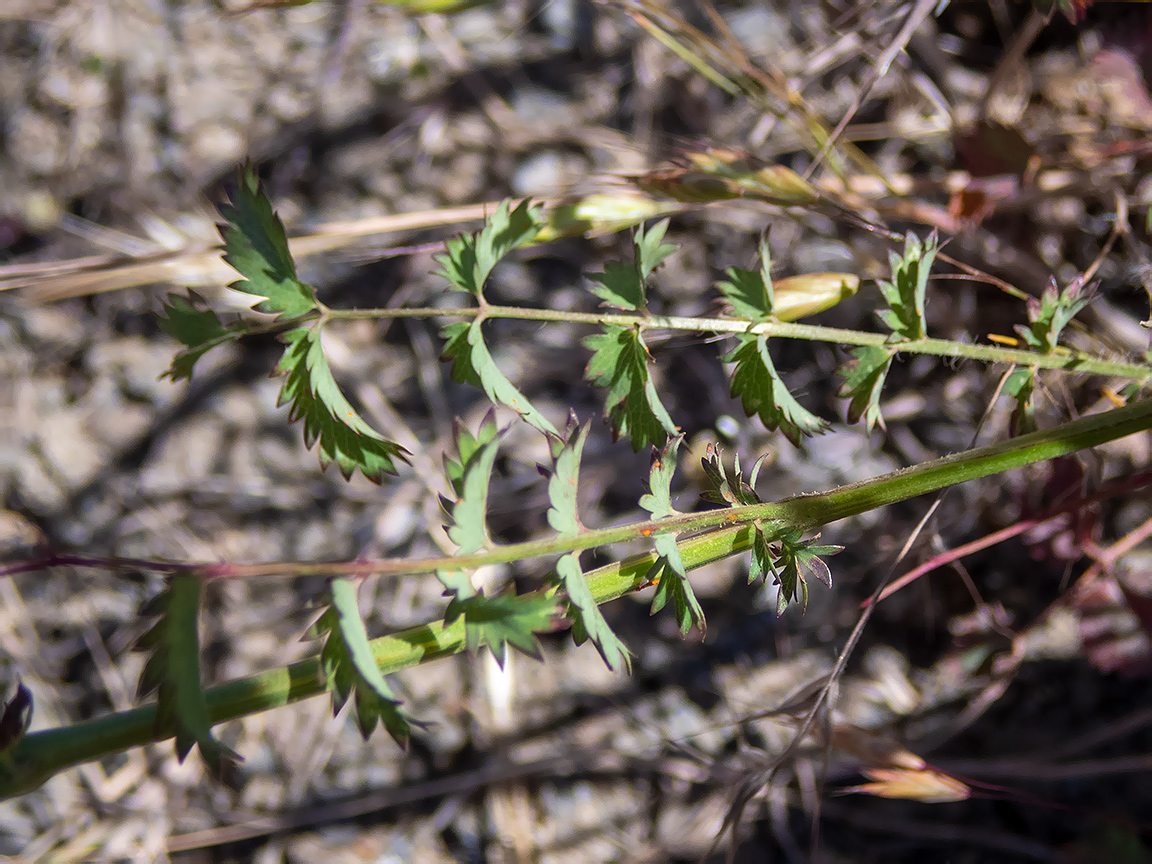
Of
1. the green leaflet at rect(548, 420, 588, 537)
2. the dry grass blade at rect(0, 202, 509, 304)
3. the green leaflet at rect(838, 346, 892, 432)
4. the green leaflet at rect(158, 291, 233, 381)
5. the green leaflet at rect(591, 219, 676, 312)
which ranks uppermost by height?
the dry grass blade at rect(0, 202, 509, 304)

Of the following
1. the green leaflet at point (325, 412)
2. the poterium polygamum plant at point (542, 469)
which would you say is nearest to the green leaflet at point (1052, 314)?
the poterium polygamum plant at point (542, 469)

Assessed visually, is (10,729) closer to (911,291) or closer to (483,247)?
(483,247)

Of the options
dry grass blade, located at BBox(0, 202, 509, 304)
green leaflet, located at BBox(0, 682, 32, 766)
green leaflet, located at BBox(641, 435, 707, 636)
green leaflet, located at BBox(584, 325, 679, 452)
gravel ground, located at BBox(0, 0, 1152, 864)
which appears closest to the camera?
A: green leaflet, located at BBox(0, 682, 32, 766)

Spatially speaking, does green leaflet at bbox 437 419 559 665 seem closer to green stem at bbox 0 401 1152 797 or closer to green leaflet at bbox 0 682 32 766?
green stem at bbox 0 401 1152 797

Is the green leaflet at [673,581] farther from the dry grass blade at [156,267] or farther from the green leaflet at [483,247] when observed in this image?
the dry grass blade at [156,267]

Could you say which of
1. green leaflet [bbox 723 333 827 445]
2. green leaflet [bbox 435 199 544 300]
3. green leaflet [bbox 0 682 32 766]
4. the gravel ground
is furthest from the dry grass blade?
green leaflet [bbox 0 682 32 766]

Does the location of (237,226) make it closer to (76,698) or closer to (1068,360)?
(1068,360)

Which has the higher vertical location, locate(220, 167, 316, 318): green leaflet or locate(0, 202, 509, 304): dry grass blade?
locate(0, 202, 509, 304): dry grass blade

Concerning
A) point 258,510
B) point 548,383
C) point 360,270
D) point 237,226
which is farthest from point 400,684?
point 237,226
